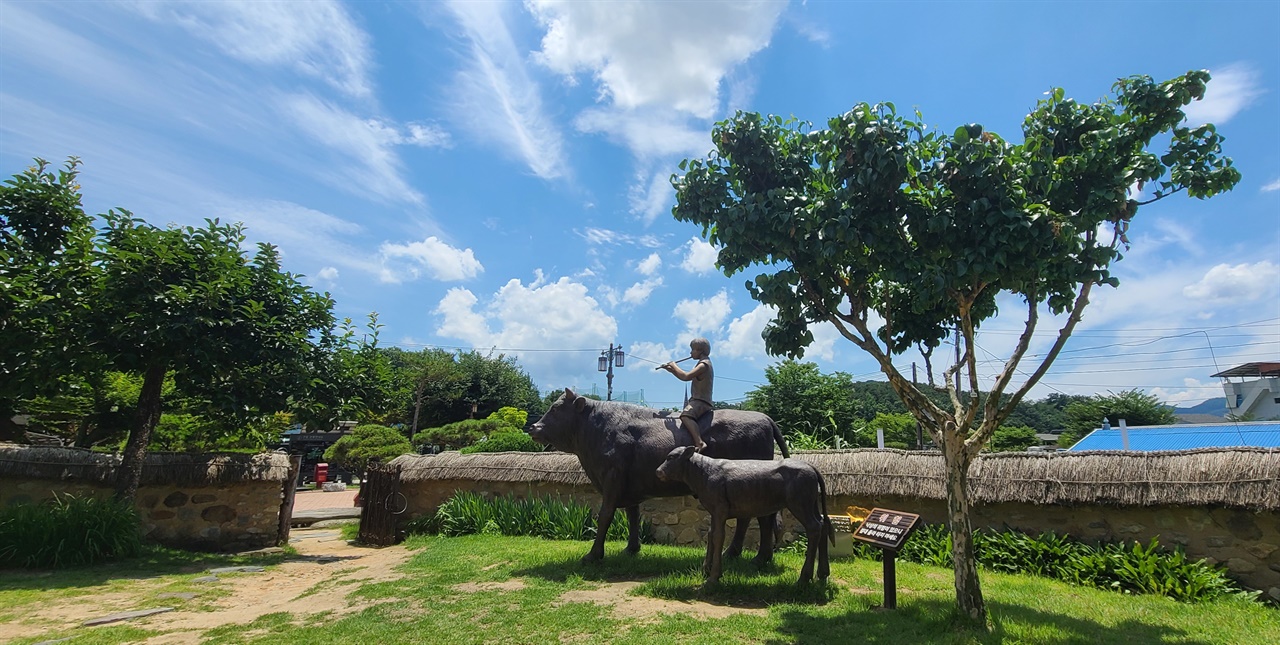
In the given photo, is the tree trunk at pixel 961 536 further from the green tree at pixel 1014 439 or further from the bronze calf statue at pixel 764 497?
the green tree at pixel 1014 439

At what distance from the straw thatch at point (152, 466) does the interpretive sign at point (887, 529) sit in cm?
1106

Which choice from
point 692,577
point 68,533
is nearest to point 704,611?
point 692,577

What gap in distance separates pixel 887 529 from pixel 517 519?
761 cm

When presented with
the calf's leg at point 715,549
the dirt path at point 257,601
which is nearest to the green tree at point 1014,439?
the calf's leg at point 715,549

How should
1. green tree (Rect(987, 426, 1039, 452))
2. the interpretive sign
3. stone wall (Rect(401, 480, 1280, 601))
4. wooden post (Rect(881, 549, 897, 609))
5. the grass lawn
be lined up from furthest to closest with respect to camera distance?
green tree (Rect(987, 426, 1039, 452))
stone wall (Rect(401, 480, 1280, 601))
wooden post (Rect(881, 549, 897, 609))
the interpretive sign
the grass lawn

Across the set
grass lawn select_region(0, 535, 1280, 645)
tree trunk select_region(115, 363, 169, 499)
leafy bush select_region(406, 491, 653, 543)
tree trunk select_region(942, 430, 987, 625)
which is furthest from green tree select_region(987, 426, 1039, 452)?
tree trunk select_region(115, 363, 169, 499)

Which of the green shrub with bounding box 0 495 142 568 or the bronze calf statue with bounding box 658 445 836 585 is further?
the green shrub with bounding box 0 495 142 568

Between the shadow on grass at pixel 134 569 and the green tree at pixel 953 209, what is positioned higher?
the green tree at pixel 953 209

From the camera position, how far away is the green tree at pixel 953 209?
5.43m

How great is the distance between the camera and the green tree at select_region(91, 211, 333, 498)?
9.99m

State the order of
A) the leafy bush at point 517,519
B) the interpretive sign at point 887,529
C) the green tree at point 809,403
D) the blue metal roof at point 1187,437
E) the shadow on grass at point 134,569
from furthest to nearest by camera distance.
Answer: the green tree at point 809,403 → the blue metal roof at point 1187,437 → the leafy bush at point 517,519 → the shadow on grass at point 134,569 → the interpretive sign at point 887,529

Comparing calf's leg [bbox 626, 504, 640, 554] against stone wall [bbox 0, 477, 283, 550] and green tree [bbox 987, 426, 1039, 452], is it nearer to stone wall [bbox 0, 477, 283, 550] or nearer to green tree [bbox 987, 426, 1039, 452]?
stone wall [bbox 0, 477, 283, 550]

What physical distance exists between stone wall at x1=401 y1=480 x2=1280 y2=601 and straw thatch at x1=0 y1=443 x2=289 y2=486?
7.45m

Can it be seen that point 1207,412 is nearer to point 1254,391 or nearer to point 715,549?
point 1254,391
